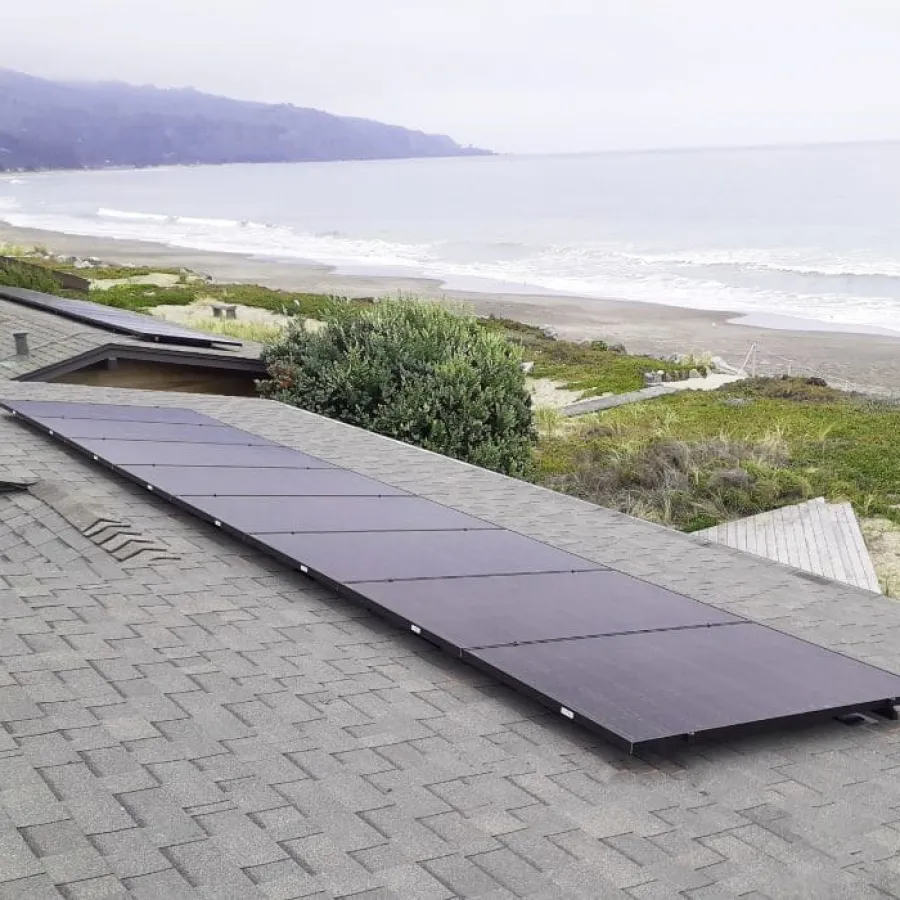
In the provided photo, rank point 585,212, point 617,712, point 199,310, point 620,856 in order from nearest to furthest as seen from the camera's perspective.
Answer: point 620,856
point 617,712
point 199,310
point 585,212

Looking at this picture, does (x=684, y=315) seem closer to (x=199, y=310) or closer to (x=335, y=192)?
(x=199, y=310)

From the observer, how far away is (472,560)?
27.1ft

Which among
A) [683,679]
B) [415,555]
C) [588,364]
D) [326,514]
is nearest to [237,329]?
[588,364]

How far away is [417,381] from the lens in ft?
63.4

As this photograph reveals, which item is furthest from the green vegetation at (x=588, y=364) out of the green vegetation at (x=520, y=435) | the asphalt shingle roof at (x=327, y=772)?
the asphalt shingle roof at (x=327, y=772)

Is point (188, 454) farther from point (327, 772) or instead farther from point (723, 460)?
point (723, 460)

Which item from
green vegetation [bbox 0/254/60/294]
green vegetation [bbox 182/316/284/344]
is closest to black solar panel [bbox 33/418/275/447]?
green vegetation [bbox 0/254/60/294]

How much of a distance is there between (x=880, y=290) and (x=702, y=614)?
6423cm

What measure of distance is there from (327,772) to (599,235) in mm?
102533

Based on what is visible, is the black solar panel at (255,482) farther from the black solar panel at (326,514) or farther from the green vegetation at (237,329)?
the green vegetation at (237,329)

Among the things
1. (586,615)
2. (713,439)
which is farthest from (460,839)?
(713,439)

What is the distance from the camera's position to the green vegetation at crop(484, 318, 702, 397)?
119 ft

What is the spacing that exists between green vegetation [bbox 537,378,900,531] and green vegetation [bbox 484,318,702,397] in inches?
211

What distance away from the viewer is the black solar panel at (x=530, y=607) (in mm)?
6680
